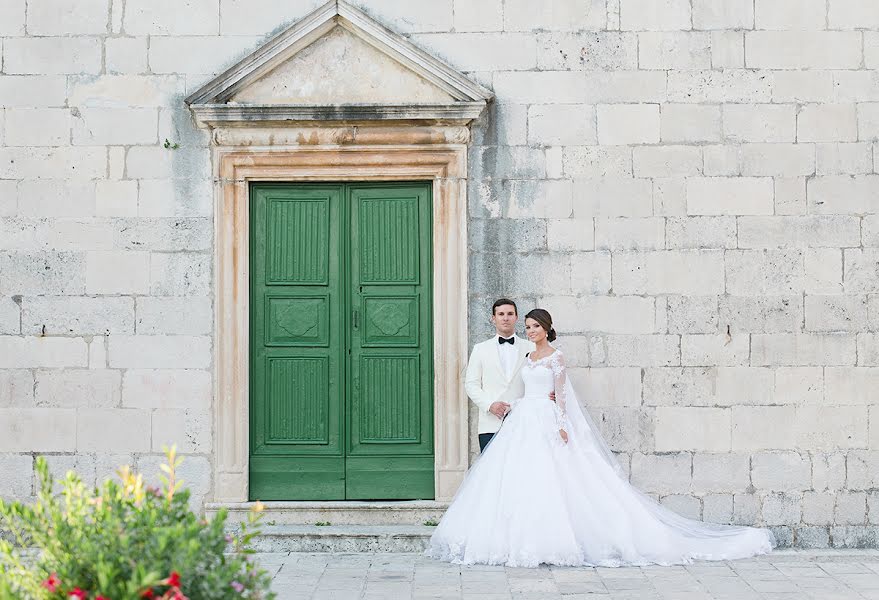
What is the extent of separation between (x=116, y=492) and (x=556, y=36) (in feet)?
16.0

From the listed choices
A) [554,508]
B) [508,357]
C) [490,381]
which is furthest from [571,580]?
[508,357]

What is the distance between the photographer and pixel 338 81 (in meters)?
7.33

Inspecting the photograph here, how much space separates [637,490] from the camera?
277 inches

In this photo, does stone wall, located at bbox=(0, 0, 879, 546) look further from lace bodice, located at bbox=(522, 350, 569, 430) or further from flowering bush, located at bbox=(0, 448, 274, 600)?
flowering bush, located at bbox=(0, 448, 274, 600)

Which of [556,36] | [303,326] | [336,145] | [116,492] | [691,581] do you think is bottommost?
[691,581]

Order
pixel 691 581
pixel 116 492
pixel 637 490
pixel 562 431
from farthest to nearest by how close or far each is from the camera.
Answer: pixel 637 490, pixel 562 431, pixel 691 581, pixel 116 492

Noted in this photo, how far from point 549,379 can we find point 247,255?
2317mm

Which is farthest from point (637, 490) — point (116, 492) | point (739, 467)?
point (116, 492)

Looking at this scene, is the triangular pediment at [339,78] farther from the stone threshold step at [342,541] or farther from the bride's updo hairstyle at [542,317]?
the stone threshold step at [342,541]

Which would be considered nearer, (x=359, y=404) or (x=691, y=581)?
(x=691, y=581)

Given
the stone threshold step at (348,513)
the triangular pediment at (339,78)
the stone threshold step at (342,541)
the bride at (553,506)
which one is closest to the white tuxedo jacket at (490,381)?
the bride at (553,506)

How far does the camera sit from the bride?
6.30m

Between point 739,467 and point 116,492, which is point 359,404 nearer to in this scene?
point 739,467

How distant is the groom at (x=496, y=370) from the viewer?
688 cm
